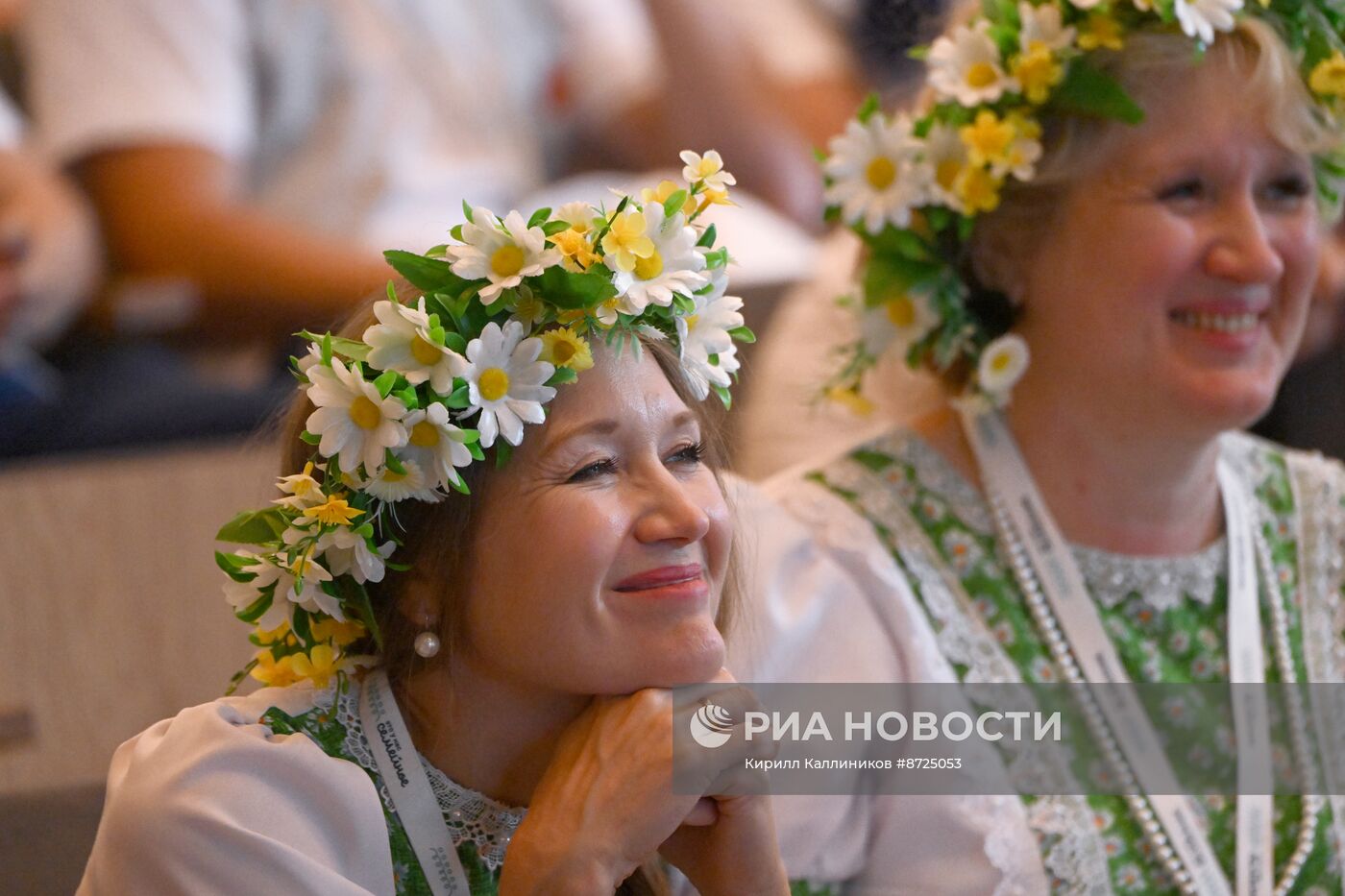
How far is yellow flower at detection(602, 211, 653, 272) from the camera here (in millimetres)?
1134

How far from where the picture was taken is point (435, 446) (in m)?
1.11

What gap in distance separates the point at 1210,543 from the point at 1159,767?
0.97 feet

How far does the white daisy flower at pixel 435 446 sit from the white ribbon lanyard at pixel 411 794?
20cm

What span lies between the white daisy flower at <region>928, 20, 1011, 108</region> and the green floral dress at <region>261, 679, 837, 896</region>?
862 mm

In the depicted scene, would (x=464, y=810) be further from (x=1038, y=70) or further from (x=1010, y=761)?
(x=1038, y=70)

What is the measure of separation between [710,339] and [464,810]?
1.36ft

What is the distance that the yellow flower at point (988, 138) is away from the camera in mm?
1598

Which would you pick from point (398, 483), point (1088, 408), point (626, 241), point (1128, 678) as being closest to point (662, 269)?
point (626, 241)

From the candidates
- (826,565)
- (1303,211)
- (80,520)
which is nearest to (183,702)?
(80,520)

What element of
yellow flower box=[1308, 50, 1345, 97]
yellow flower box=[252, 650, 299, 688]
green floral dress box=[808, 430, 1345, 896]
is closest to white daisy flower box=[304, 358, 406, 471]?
yellow flower box=[252, 650, 299, 688]

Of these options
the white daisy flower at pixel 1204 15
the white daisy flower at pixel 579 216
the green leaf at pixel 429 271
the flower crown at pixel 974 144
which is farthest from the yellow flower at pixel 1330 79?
the green leaf at pixel 429 271

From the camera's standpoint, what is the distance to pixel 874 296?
5.66 feet

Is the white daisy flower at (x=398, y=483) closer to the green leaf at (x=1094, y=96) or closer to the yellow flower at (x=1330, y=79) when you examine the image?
the green leaf at (x=1094, y=96)

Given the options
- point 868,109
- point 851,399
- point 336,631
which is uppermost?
point 868,109
